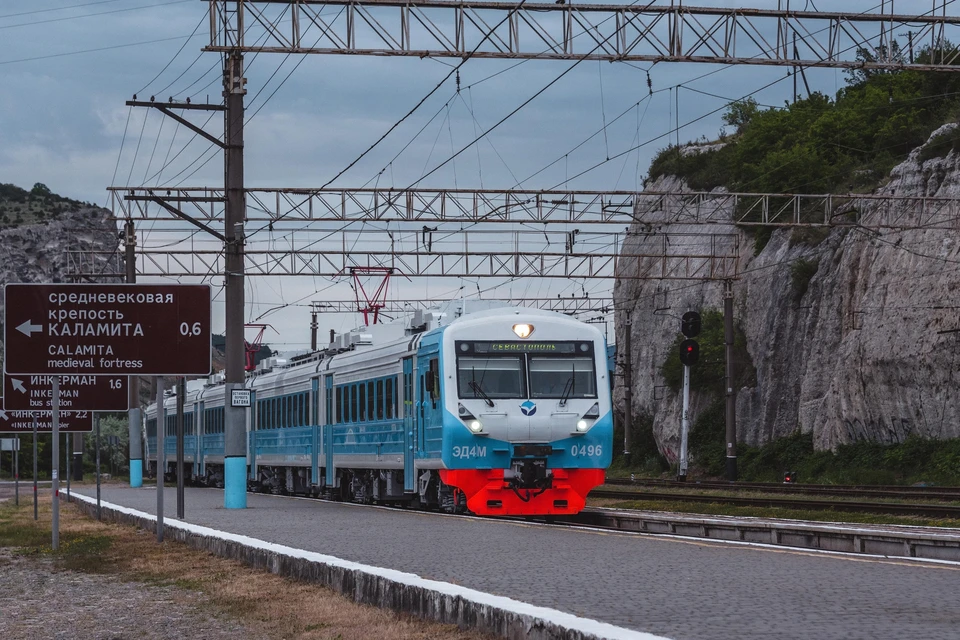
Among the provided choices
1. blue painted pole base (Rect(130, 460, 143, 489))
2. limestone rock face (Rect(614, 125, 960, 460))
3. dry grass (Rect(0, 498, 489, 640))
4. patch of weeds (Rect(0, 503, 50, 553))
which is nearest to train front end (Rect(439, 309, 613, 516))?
dry grass (Rect(0, 498, 489, 640))

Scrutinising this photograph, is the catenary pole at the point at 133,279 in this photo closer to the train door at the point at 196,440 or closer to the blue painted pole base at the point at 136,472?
the blue painted pole base at the point at 136,472

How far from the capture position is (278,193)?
130ft

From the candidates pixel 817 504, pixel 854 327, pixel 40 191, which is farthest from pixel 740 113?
pixel 40 191

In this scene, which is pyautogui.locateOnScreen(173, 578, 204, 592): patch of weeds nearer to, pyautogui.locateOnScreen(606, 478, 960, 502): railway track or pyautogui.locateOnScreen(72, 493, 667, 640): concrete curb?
pyautogui.locateOnScreen(72, 493, 667, 640): concrete curb

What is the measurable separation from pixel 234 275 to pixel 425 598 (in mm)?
18343

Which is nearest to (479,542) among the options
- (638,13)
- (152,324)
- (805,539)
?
(805,539)

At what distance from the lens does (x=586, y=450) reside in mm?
22656

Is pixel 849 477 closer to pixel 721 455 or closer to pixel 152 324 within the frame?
pixel 721 455

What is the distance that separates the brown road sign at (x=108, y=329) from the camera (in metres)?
18.2

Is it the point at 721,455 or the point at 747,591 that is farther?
the point at 721,455

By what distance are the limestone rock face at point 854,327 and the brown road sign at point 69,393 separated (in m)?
18.3

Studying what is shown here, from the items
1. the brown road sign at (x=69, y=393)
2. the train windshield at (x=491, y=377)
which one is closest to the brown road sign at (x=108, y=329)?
the brown road sign at (x=69, y=393)

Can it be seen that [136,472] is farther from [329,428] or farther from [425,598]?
[425,598]

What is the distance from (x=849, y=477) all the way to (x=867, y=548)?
82.0ft
